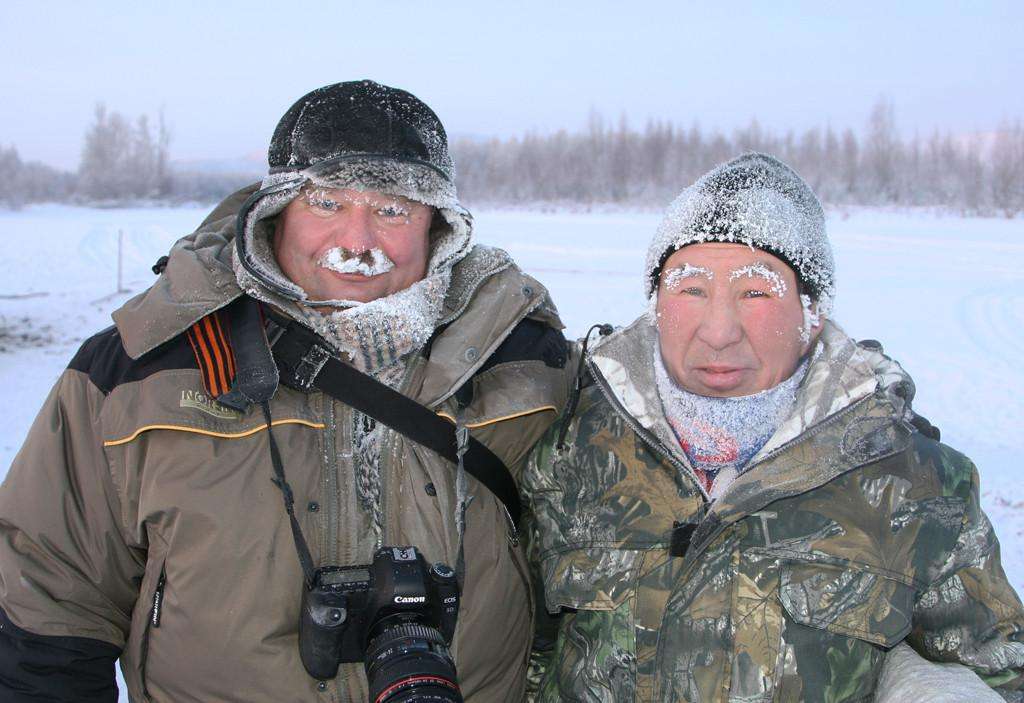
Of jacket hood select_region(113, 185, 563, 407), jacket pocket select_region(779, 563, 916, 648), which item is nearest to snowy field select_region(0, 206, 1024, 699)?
jacket pocket select_region(779, 563, 916, 648)

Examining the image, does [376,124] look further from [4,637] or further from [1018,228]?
[1018,228]

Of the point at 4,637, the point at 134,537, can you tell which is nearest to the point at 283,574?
the point at 134,537

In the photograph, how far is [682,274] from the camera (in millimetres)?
1911

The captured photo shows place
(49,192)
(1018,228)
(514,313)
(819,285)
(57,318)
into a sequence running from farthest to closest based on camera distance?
1. (49,192)
2. (1018,228)
3. (57,318)
4. (514,313)
5. (819,285)

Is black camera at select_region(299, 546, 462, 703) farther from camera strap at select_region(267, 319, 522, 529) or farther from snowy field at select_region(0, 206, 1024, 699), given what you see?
snowy field at select_region(0, 206, 1024, 699)

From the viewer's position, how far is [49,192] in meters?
58.3

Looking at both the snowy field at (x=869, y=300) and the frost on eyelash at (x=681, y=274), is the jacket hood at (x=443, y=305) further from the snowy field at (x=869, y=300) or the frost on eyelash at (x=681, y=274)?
the snowy field at (x=869, y=300)

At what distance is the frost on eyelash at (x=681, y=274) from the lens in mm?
1885

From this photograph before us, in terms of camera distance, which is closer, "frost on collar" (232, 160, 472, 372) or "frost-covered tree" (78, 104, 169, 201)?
"frost on collar" (232, 160, 472, 372)

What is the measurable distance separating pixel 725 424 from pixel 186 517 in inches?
45.5

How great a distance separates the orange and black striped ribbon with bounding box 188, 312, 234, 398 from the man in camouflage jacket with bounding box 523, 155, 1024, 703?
34.0 inches

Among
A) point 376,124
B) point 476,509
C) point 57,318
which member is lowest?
point 57,318

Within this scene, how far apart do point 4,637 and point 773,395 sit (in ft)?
5.57

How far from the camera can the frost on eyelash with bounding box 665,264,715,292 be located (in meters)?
1.88
